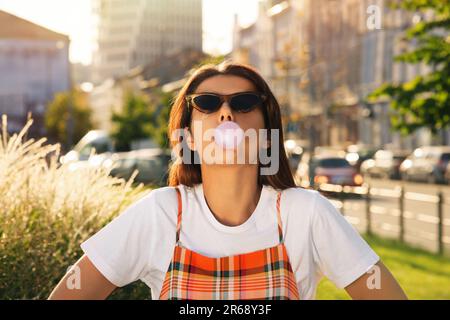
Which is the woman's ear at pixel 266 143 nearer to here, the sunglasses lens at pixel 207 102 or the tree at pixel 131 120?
the sunglasses lens at pixel 207 102

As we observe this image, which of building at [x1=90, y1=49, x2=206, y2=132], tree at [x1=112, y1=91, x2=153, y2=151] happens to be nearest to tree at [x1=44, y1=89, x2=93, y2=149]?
tree at [x1=112, y1=91, x2=153, y2=151]

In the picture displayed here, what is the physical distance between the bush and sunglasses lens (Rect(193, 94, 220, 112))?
250cm

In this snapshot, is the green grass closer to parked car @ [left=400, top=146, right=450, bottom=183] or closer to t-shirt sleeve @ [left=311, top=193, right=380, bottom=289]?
t-shirt sleeve @ [left=311, top=193, right=380, bottom=289]

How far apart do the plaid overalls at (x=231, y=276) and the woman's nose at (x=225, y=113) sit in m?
0.42

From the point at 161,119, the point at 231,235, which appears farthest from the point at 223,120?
the point at 161,119

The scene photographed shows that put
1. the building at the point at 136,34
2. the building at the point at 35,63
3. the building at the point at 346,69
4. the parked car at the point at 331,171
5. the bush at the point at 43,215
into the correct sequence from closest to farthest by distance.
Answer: the bush at the point at 43,215 → the parked car at the point at 331,171 → the building at the point at 346,69 → the building at the point at 35,63 → the building at the point at 136,34

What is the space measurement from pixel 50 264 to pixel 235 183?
280cm

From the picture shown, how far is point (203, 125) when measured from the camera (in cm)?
290

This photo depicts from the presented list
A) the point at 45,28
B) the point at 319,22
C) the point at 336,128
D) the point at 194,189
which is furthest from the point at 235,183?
the point at 45,28

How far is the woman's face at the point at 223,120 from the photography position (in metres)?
2.80

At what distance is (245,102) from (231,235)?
1.40 ft

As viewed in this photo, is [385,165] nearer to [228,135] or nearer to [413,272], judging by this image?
[413,272]

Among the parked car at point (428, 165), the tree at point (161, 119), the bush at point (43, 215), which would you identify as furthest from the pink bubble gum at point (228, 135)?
the parked car at point (428, 165)
